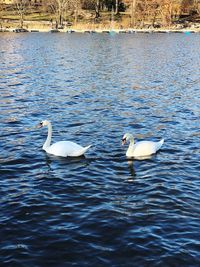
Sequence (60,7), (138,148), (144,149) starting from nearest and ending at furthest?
(138,148) → (144,149) → (60,7)

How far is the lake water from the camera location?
1073 centimetres

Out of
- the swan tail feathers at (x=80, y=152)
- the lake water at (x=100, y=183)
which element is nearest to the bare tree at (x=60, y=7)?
the lake water at (x=100, y=183)

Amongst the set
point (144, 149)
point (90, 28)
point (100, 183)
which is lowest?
point (90, 28)

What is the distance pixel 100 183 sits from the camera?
15.0 meters

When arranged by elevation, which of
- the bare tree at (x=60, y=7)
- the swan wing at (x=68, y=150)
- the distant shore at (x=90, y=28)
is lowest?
the distant shore at (x=90, y=28)

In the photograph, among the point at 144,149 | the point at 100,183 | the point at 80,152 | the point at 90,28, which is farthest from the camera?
the point at 90,28

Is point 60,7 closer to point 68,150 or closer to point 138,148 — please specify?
point 138,148

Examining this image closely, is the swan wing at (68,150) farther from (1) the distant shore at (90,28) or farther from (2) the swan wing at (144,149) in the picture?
(1) the distant shore at (90,28)

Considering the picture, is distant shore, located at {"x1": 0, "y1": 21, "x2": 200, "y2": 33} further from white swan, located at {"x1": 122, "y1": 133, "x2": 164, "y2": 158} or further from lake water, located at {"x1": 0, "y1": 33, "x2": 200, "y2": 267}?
white swan, located at {"x1": 122, "y1": 133, "x2": 164, "y2": 158}

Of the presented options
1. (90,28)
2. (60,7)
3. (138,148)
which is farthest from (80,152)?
(60,7)

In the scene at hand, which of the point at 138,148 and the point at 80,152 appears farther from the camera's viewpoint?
the point at 138,148

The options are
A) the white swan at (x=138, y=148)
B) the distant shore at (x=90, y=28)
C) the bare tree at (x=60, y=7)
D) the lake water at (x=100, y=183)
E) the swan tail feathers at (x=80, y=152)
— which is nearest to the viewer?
the lake water at (x=100, y=183)

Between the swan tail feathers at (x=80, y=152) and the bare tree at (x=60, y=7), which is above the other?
the bare tree at (x=60, y=7)

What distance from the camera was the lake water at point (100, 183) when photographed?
35.2ft
